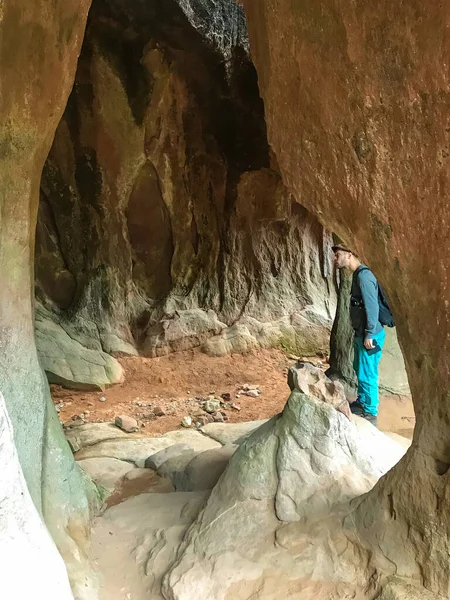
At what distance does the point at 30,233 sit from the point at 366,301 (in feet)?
9.80

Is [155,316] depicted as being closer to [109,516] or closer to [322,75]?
[109,516]

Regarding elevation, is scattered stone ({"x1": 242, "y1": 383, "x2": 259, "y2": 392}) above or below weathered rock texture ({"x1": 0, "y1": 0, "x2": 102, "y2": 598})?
below

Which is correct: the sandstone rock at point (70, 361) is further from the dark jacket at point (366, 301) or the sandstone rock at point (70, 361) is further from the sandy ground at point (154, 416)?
the dark jacket at point (366, 301)

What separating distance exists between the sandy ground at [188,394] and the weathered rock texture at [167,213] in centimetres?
25

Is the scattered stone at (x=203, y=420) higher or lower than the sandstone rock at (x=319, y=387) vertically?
lower

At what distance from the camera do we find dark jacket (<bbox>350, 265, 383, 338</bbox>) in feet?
16.1

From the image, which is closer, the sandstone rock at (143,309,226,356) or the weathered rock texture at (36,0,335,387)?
the weathered rock texture at (36,0,335,387)

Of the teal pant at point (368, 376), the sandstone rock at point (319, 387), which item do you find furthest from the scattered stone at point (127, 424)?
the sandstone rock at point (319, 387)

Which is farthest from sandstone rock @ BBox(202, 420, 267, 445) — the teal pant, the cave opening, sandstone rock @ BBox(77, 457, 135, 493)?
the teal pant

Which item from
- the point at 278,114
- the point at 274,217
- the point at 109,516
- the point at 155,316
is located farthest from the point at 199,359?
the point at 278,114

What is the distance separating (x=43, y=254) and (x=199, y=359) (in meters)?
2.90

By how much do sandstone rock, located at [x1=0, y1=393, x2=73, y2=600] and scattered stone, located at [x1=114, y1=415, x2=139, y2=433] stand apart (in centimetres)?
417

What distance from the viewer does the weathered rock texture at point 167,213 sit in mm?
7672

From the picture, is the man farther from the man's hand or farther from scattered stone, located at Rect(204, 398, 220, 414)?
scattered stone, located at Rect(204, 398, 220, 414)
